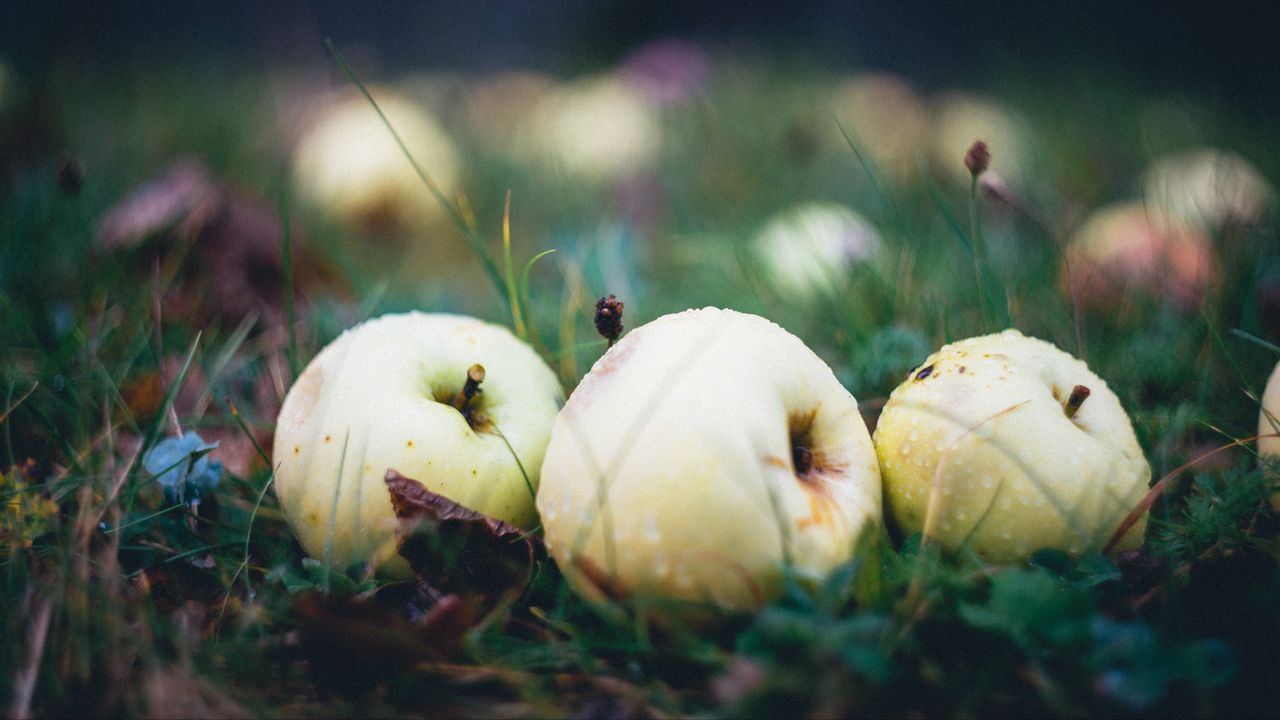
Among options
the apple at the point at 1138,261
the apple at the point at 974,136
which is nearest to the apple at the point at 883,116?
the apple at the point at 974,136

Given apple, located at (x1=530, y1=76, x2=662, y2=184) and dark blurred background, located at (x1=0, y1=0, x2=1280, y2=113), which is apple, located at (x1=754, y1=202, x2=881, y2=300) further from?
dark blurred background, located at (x1=0, y1=0, x2=1280, y2=113)

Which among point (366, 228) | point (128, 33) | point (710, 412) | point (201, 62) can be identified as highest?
point (128, 33)

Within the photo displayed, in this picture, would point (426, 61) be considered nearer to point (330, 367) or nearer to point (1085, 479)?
point (330, 367)

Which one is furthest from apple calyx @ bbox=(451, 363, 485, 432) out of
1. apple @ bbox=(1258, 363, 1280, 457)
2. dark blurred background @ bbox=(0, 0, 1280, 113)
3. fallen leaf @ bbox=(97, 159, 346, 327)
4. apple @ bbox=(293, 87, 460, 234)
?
dark blurred background @ bbox=(0, 0, 1280, 113)

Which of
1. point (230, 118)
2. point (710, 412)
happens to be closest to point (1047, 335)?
point (710, 412)

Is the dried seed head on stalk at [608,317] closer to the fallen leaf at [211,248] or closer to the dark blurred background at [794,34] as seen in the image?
the fallen leaf at [211,248]
